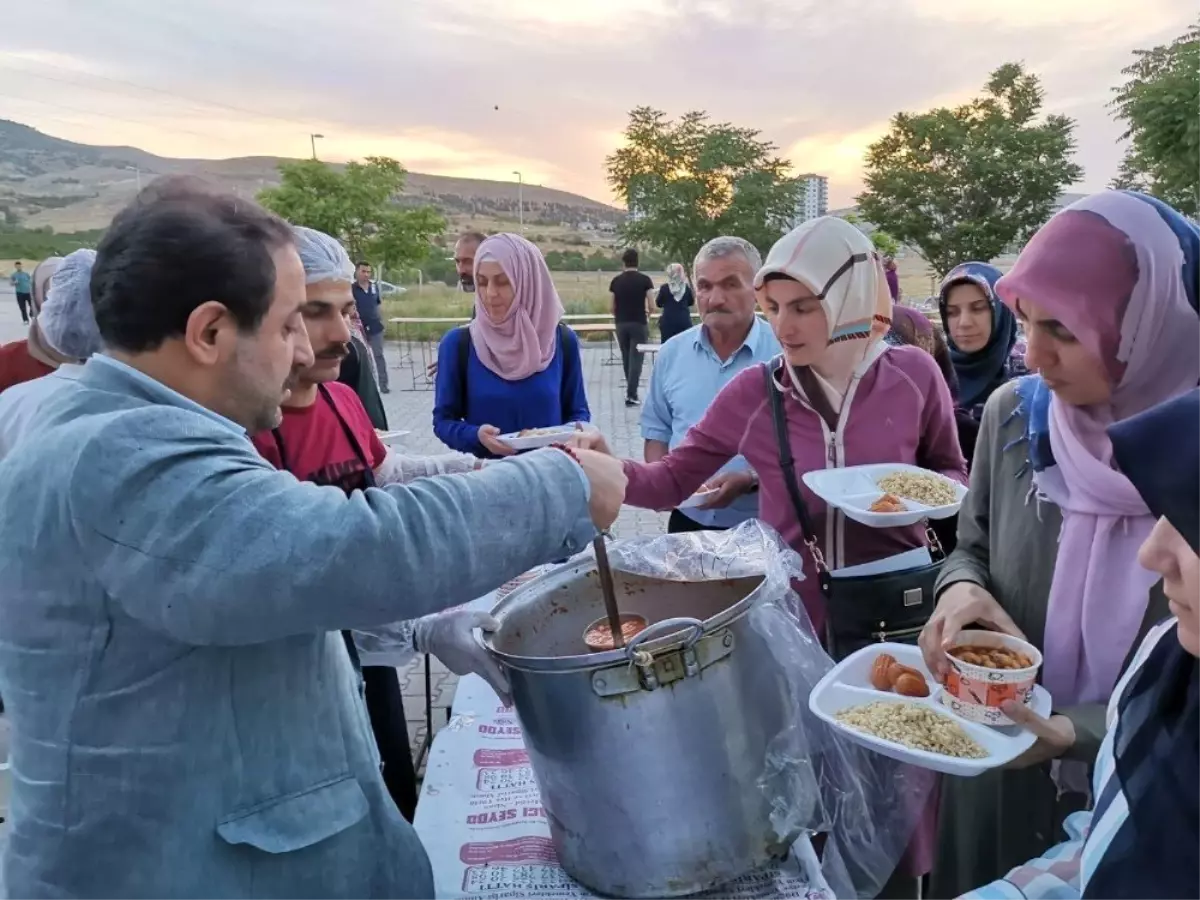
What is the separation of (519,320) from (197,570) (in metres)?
2.60

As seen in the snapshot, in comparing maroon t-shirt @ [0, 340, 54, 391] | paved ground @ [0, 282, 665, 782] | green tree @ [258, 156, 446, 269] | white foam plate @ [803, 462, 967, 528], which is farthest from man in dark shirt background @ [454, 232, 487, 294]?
green tree @ [258, 156, 446, 269]

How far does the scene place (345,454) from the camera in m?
1.97

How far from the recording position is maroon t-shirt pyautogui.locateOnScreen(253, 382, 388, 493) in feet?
6.02

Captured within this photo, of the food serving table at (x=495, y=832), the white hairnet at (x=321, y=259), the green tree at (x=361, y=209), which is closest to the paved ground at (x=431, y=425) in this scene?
the food serving table at (x=495, y=832)

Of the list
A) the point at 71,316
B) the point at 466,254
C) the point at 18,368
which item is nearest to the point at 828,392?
the point at 71,316

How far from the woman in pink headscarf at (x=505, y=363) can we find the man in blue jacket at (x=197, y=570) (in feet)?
7.24

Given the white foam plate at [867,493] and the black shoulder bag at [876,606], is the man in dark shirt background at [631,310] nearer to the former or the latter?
the white foam plate at [867,493]

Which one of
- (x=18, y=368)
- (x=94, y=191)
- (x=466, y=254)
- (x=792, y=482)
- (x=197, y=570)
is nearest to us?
(x=197, y=570)

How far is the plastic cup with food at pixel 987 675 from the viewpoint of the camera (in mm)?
1329

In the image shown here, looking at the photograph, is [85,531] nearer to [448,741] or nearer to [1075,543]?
[448,741]

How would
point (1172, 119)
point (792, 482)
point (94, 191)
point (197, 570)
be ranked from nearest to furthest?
1. point (197, 570)
2. point (792, 482)
3. point (1172, 119)
4. point (94, 191)

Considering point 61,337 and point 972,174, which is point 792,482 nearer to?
point 61,337

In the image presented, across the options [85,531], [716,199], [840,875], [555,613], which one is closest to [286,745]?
[85,531]

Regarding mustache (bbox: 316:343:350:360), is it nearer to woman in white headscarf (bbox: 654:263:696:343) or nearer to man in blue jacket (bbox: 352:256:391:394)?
woman in white headscarf (bbox: 654:263:696:343)
